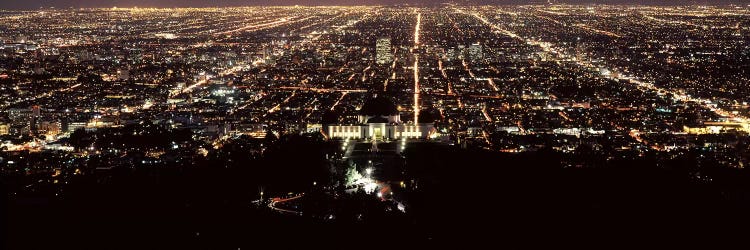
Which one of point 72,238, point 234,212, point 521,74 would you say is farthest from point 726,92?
point 72,238

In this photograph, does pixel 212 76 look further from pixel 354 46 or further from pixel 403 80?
pixel 354 46

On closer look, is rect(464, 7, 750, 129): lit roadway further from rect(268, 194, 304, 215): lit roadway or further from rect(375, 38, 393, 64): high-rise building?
rect(268, 194, 304, 215): lit roadway

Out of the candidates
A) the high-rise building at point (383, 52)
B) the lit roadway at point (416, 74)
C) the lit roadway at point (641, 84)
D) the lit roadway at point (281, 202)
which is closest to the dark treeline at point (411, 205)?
the lit roadway at point (281, 202)

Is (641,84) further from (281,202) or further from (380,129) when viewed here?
(281,202)

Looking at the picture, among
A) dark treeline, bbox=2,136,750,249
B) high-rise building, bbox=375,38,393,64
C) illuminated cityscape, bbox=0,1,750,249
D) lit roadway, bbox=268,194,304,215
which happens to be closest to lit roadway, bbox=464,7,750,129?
illuminated cityscape, bbox=0,1,750,249

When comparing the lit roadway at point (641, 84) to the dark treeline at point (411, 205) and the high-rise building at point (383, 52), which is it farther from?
the dark treeline at point (411, 205)
